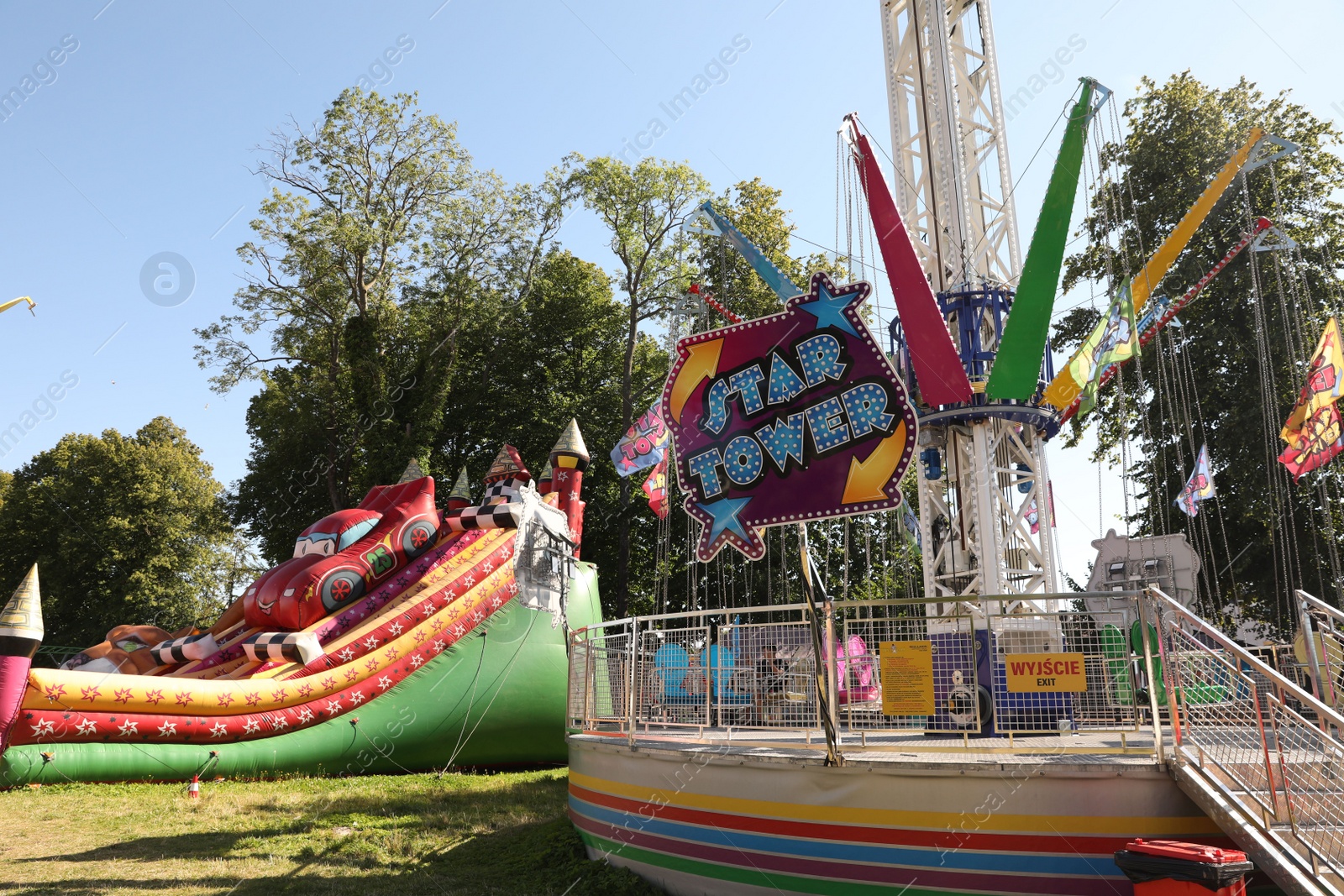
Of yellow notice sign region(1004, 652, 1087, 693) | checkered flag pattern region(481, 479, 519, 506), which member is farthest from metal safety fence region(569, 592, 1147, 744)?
checkered flag pattern region(481, 479, 519, 506)

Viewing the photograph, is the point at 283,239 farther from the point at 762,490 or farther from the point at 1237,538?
the point at 1237,538

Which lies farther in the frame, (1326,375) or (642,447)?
(642,447)

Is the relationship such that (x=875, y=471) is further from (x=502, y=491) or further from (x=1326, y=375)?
(x=502, y=491)

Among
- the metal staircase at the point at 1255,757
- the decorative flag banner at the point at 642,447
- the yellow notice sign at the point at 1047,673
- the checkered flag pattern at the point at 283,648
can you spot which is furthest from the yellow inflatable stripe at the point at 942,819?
the decorative flag banner at the point at 642,447

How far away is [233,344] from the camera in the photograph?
30188 mm

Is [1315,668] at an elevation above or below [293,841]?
above

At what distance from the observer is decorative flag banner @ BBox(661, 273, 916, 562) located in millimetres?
7637

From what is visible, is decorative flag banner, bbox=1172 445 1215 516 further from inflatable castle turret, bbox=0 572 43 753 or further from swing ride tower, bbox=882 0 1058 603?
inflatable castle turret, bbox=0 572 43 753

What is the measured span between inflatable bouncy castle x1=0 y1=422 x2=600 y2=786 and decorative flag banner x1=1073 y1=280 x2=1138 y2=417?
760 centimetres

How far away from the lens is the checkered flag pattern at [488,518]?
51.5ft

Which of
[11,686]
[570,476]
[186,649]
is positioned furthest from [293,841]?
[570,476]

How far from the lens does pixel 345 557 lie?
1446 centimetres

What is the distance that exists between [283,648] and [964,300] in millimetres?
10622

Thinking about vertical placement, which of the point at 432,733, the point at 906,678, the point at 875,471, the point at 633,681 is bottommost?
the point at 432,733
